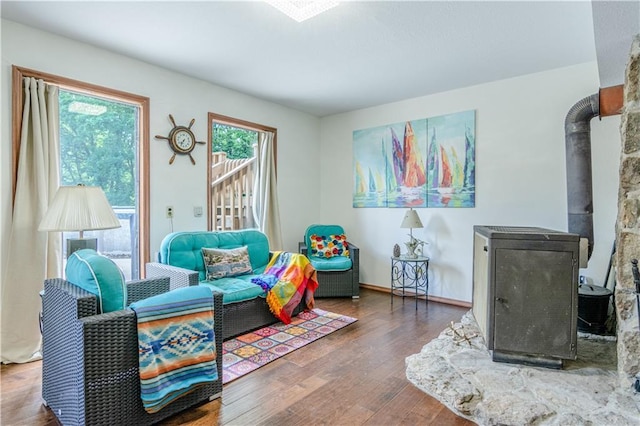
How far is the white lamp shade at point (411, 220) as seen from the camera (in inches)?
166

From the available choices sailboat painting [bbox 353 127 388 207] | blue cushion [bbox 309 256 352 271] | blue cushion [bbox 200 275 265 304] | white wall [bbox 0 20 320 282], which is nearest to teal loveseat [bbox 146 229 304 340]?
blue cushion [bbox 200 275 265 304]

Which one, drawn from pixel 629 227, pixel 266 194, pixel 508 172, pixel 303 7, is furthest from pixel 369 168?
pixel 629 227

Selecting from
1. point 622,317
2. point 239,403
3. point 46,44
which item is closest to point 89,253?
point 239,403

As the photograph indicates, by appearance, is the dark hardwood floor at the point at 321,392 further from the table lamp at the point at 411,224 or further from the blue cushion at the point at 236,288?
the table lamp at the point at 411,224

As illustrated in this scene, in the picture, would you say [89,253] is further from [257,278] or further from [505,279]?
[505,279]

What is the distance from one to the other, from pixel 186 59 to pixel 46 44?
108 cm

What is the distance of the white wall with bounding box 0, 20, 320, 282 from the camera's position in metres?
2.66

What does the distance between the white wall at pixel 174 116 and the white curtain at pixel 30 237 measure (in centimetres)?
9

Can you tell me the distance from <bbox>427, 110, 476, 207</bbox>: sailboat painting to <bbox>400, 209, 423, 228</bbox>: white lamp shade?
30 centimetres

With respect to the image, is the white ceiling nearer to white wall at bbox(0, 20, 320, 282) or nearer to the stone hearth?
white wall at bbox(0, 20, 320, 282)

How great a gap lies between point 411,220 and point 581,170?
68.9 inches

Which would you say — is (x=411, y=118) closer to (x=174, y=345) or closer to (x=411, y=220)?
(x=411, y=220)

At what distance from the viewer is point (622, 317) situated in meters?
2.13

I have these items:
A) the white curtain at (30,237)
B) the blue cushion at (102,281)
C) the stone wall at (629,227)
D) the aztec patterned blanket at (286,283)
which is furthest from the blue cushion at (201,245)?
the stone wall at (629,227)
